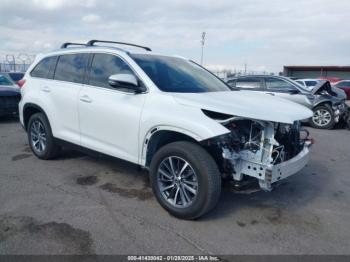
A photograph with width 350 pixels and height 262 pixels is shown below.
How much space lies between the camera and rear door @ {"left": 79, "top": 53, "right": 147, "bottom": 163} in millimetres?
3922

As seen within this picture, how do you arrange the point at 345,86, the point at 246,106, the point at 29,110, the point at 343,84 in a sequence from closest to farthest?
the point at 246,106
the point at 29,110
the point at 345,86
the point at 343,84

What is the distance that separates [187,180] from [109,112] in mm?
1376

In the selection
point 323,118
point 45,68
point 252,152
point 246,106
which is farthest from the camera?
point 323,118

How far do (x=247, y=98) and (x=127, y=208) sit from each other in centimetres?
198

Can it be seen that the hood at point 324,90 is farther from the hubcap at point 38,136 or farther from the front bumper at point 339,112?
the hubcap at point 38,136

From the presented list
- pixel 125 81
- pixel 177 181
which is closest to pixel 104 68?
pixel 125 81

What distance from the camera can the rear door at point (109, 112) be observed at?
12.9 ft

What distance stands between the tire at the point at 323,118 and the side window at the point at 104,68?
26.4 feet

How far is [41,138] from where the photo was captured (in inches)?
219

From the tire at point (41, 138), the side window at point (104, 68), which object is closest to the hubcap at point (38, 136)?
the tire at point (41, 138)

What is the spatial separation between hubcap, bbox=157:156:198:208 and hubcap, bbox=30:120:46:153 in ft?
9.06

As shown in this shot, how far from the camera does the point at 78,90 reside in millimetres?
4613

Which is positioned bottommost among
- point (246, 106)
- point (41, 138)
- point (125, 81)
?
point (41, 138)

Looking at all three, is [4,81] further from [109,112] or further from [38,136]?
[109,112]
